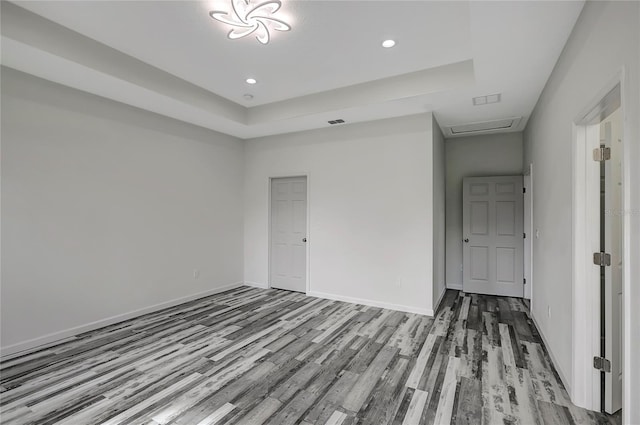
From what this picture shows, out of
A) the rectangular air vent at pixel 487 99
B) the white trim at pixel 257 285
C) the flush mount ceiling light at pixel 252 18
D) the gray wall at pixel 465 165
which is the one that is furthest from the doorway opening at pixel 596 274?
the white trim at pixel 257 285

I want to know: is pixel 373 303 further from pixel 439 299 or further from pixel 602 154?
pixel 602 154

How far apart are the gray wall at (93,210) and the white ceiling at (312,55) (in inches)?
14.9

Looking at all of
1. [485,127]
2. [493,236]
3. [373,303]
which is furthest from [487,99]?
[373,303]

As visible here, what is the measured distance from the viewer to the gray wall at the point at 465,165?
5.20m

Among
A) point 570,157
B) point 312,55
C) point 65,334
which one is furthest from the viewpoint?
point 65,334

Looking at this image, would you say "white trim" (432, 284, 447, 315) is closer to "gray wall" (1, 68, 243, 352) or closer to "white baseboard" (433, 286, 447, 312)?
"white baseboard" (433, 286, 447, 312)

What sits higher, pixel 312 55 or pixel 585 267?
pixel 312 55

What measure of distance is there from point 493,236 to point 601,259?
3.30 metres

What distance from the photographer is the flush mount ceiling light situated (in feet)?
7.38

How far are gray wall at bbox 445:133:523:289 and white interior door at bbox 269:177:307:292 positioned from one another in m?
2.76

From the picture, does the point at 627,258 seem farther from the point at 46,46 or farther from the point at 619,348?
A: the point at 46,46

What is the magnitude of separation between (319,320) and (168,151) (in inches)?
130

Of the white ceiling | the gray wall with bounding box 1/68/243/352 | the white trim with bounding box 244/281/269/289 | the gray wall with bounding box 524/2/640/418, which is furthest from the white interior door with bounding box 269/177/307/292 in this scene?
the gray wall with bounding box 524/2/640/418

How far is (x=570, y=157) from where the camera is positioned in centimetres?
227
